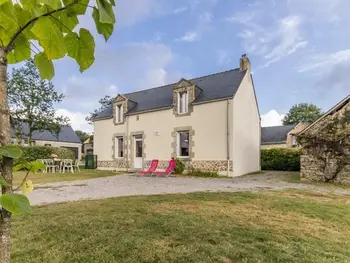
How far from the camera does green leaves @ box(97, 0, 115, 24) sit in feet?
2.37

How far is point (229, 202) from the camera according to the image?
6.41 m

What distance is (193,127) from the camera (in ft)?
52.4

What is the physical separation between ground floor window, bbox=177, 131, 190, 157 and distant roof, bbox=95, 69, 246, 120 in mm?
2006

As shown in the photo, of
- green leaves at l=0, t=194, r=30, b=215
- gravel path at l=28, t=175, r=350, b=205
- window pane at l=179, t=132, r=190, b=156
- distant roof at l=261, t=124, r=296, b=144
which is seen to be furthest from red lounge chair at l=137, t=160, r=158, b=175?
distant roof at l=261, t=124, r=296, b=144

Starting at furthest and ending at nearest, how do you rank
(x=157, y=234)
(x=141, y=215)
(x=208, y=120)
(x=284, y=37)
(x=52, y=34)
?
(x=208, y=120), (x=284, y=37), (x=141, y=215), (x=157, y=234), (x=52, y=34)

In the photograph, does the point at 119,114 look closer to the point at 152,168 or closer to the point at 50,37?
the point at 152,168

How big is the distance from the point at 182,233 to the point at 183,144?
1271 cm

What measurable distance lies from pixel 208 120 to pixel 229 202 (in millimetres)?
9335

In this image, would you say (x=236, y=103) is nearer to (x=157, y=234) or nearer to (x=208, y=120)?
(x=208, y=120)

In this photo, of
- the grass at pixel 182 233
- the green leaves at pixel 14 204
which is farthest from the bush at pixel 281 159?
the green leaves at pixel 14 204

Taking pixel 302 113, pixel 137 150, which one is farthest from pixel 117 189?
pixel 302 113

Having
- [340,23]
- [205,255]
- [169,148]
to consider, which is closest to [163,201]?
[205,255]

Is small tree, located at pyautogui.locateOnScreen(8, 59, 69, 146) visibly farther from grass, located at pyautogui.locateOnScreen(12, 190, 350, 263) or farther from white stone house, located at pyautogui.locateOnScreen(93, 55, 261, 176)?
grass, located at pyautogui.locateOnScreen(12, 190, 350, 263)

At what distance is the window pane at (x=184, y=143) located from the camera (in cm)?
1644
